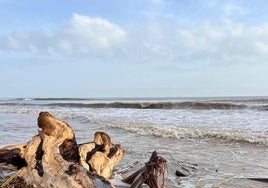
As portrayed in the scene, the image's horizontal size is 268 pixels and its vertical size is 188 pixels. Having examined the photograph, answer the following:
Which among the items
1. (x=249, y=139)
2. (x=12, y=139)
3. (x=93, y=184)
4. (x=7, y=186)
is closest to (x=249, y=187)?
(x=93, y=184)

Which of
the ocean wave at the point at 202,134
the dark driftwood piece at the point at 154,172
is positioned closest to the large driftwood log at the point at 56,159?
the dark driftwood piece at the point at 154,172

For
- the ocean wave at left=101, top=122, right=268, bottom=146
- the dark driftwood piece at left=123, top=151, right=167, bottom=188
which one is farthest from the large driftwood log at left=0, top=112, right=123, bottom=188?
the ocean wave at left=101, top=122, right=268, bottom=146

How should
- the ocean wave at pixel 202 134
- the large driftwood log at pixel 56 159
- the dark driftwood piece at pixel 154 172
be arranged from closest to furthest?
the large driftwood log at pixel 56 159, the dark driftwood piece at pixel 154 172, the ocean wave at pixel 202 134

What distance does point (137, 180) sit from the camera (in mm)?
3705

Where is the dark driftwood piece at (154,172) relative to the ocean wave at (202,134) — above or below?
above

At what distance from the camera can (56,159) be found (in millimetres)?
3521

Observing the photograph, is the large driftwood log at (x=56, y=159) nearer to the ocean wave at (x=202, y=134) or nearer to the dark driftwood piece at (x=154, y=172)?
the dark driftwood piece at (x=154, y=172)

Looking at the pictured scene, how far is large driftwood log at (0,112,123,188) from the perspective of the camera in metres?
3.26

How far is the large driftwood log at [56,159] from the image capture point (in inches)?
128

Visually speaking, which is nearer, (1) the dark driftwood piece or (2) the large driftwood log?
(2) the large driftwood log

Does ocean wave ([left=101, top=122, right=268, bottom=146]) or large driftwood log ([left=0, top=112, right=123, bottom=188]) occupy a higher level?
large driftwood log ([left=0, top=112, right=123, bottom=188])

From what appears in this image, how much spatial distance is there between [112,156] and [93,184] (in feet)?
4.09

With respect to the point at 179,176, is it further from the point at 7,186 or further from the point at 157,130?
the point at 157,130

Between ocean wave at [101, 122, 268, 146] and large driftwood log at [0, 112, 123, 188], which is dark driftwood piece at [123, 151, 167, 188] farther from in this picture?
ocean wave at [101, 122, 268, 146]
